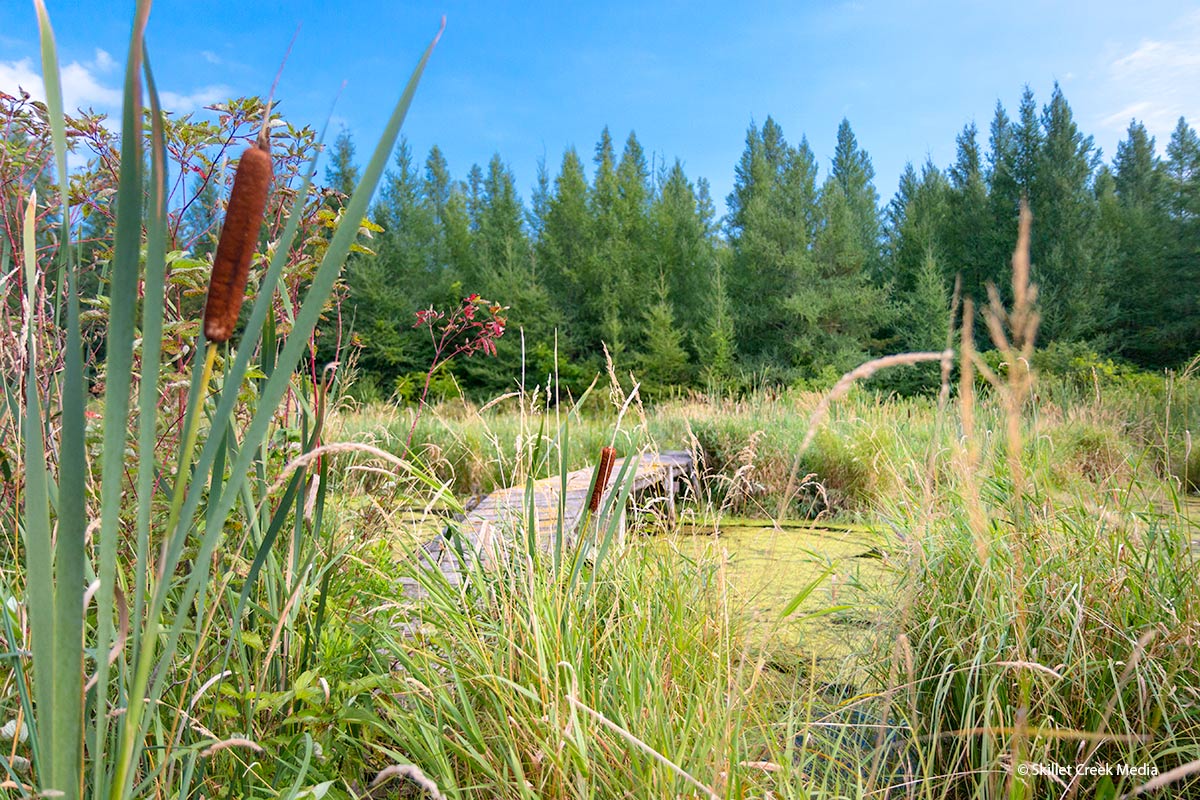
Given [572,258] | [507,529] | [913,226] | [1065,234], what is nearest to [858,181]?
[913,226]

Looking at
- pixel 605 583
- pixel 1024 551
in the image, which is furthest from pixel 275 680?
pixel 1024 551

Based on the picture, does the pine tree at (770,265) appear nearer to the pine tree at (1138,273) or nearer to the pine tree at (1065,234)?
the pine tree at (1065,234)

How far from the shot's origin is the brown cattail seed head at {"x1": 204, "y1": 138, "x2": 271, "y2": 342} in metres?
0.47

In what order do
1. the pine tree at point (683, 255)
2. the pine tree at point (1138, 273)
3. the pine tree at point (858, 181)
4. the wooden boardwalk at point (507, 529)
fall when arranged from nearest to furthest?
1. the wooden boardwalk at point (507, 529)
2. the pine tree at point (1138, 273)
3. the pine tree at point (683, 255)
4. the pine tree at point (858, 181)

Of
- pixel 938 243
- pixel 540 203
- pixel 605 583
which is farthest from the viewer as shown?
pixel 540 203

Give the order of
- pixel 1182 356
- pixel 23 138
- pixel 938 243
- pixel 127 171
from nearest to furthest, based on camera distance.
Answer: pixel 127 171
pixel 23 138
pixel 1182 356
pixel 938 243

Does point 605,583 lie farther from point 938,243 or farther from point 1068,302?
point 938,243

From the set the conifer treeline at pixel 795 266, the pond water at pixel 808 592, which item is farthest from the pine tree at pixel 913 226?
the pond water at pixel 808 592

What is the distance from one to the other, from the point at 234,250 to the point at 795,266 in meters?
24.7

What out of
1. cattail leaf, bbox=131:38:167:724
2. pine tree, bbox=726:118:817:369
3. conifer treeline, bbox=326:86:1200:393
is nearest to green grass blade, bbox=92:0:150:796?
cattail leaf, bbox=131:38:167:724

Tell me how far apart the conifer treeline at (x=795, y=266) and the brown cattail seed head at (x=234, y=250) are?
20.6m

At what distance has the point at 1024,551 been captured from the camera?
1819 millimetres

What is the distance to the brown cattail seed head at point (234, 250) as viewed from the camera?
1.56 ft

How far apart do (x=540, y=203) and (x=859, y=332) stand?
1421 centimetres
